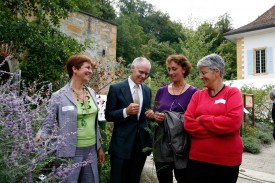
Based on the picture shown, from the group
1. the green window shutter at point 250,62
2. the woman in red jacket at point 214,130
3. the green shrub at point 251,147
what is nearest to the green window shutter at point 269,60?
the green window shutter at point 250,62

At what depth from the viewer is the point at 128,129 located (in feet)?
9.79

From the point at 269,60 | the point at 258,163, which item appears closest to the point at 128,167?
the point at 258,163

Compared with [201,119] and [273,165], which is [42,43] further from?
[273,165]

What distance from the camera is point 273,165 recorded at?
25.6ft

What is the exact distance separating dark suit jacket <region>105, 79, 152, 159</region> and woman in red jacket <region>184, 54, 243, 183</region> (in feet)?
1.62

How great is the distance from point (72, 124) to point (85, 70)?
0.51 metres

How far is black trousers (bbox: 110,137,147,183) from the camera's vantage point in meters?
2.95

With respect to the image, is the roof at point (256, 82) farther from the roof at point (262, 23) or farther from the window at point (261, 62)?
the roof at point (262, 23)

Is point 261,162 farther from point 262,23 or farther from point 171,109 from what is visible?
point 262,23

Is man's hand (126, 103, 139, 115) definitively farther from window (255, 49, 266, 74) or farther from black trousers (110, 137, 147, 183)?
window (255, 49, 266, 74)

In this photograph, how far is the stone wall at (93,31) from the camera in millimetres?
8875

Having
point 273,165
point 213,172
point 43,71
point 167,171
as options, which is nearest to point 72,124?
point 167,171

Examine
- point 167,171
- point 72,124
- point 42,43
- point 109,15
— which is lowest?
point 167,171

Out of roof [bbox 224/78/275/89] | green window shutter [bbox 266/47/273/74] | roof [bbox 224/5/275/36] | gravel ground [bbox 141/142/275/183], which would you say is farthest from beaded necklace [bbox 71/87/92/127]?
roof [bbox 224/5/275/36]
